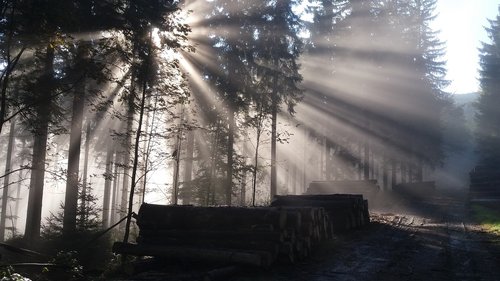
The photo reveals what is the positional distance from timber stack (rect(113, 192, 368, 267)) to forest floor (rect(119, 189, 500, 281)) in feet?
1.33

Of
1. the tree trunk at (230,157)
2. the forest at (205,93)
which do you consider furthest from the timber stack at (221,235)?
the tree trunk at (230,157)

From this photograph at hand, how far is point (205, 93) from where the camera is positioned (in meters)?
22.6

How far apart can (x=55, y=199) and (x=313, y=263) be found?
8432cm

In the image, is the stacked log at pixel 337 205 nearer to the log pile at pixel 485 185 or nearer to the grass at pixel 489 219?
the grass at pixel 489 219

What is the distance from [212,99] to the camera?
2267 centimetres

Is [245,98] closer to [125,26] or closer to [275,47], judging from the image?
[275,47]

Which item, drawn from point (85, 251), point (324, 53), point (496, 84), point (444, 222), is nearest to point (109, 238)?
point (85, 251)

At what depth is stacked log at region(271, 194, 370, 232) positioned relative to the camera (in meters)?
17.0

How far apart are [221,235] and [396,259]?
4.67 metres

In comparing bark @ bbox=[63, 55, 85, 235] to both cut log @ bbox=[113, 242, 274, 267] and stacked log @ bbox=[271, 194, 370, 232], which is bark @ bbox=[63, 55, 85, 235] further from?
stacked log @ bbox=[271, 194, 370, 232]

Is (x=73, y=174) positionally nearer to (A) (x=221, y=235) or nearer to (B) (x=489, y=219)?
(A) (x=221, y=235)

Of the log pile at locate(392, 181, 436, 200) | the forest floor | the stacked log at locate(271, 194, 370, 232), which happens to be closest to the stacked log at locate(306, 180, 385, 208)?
the log pile at locate(392, 181, 436, 200)

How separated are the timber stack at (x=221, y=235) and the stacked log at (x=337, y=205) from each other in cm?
566

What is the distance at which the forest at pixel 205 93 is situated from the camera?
1145cm
